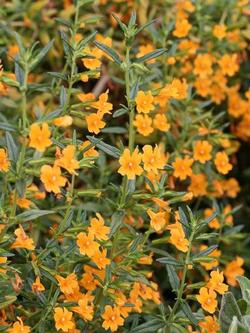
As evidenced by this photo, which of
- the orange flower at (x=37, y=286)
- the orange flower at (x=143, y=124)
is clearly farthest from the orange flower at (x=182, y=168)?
the orange flower at (x=37, y=286)

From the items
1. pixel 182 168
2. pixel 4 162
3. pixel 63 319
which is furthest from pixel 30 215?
pixel 182 168

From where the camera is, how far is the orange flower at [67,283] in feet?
6.32

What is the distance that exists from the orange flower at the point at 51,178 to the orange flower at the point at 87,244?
22cm

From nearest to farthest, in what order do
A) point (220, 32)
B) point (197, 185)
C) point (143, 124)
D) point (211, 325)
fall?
1. point (211, 325)
2. point (143, 124)
3. point (197, 185)
4. point (220, 32)

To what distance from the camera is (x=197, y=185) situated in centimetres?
278

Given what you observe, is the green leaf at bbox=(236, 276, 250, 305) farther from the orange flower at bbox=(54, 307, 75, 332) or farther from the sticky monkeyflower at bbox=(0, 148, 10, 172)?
the sticky monkeyflower at bbox=(0, 148, 10, 172)

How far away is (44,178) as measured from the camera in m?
1.71

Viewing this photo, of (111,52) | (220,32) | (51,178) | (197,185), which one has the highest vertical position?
(111,52)

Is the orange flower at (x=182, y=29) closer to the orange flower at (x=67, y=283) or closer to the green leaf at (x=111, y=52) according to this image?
the green leaf at (x=111, y=52)

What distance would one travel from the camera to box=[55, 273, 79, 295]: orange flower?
193 centimetres

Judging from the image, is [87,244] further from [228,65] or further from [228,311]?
[228,65]

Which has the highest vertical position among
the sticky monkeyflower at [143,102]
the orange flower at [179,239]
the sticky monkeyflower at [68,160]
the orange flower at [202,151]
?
the sticky monkeyflower at [143,102]

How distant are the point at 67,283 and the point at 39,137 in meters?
0.46

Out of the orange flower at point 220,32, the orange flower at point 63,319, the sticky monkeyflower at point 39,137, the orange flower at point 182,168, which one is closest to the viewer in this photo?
the sticky monkeyflower at point 39,137
